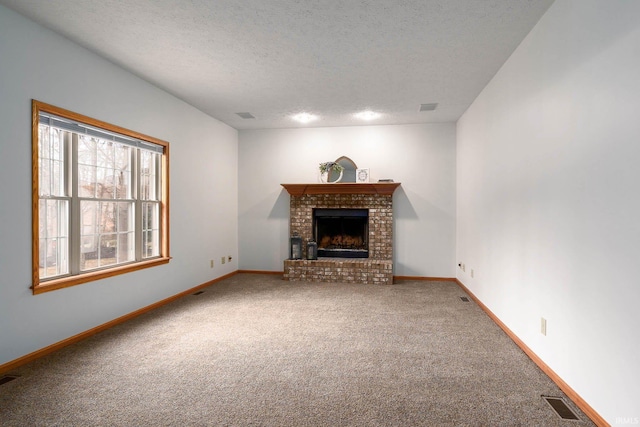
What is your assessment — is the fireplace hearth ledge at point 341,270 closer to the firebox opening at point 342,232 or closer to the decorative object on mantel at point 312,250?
the decorative object on mantel at point 312,250

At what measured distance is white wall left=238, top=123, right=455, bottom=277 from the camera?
575 cm

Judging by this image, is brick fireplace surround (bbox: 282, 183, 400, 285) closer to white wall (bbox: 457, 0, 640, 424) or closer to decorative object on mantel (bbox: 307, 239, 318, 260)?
decorative object on mantel (bbox: 307, 239, 318, 260)

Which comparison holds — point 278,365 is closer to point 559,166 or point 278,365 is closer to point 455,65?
point 559,166

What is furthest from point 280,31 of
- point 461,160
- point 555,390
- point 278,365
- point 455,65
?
point 461,160

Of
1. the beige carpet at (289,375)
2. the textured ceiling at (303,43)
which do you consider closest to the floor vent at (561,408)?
the beige carpet at (289,375)

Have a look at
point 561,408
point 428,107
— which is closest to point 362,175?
point 428,107

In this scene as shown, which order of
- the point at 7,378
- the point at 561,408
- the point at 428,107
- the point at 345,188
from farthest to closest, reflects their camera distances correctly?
1. the point at 345,188
2. the point at 428,107
3. the point at 7,378
4. the point at 561,408

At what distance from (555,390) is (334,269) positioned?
3631mm

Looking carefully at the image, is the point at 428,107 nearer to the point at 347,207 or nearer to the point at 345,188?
the point at 345,188

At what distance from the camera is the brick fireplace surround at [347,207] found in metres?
5.50

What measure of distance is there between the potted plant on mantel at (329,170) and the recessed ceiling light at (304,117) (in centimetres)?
79

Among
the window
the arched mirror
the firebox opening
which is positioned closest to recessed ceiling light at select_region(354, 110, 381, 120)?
the arched mirror

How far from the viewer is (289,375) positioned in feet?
7.98

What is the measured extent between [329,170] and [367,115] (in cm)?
116
